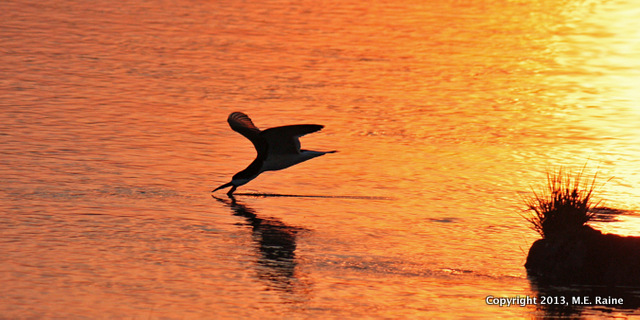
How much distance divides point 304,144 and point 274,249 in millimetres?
6153

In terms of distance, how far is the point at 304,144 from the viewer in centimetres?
1931

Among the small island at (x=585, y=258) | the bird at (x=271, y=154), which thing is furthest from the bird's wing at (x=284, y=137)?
the small island at (x=585, y=258)

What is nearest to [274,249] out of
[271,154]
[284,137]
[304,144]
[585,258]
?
[284,137]

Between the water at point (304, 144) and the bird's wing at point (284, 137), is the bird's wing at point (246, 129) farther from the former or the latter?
the water at point (304, 144)

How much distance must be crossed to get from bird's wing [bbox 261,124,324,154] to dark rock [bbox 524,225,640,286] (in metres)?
3.91

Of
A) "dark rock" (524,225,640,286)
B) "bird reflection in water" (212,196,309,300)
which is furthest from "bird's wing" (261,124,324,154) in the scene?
"dark rock" (524,225,640,286)

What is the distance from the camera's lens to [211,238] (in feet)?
44.8

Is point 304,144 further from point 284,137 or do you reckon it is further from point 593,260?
point 593,260

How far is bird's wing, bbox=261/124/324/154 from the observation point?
49.8 ft

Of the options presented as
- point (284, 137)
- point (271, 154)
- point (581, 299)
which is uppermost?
point (284, 137)

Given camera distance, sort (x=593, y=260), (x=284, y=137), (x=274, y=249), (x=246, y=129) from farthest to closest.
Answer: (x=246, y=129)
(x=284, y=137)
(x=274, y=249)
(x=593, y=260)

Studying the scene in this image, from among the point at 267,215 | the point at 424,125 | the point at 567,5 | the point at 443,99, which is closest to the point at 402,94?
the point at 443,99

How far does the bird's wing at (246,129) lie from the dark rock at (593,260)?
4955 mm

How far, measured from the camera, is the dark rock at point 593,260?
1209 centimetres
